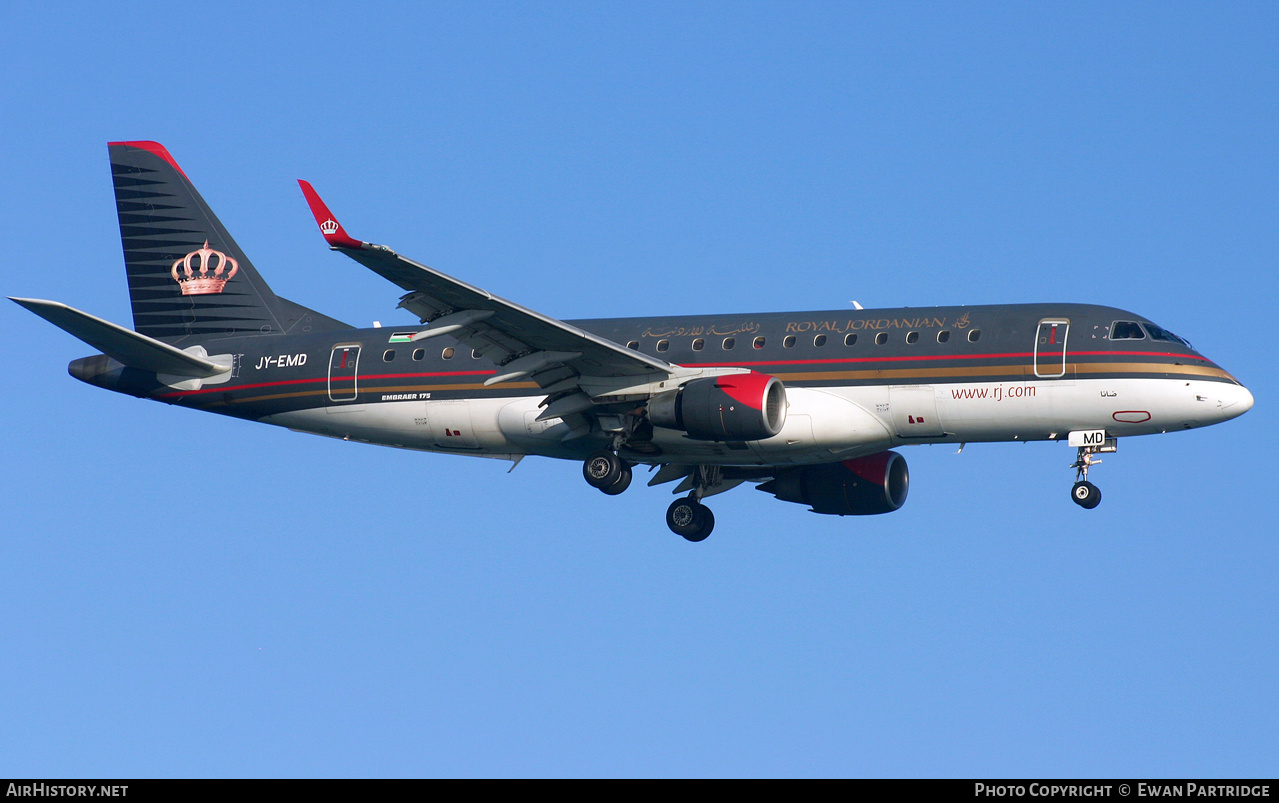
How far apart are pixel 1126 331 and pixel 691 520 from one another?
45.3ft

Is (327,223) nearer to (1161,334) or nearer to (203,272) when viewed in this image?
(203,272)

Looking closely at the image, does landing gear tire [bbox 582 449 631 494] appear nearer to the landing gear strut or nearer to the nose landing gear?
the landing gear strut

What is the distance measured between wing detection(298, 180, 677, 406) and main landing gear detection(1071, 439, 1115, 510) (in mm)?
10407

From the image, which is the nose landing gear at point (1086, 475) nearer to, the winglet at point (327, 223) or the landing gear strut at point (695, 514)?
the landing gear strut at point (695, 514)

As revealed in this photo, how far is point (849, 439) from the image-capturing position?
38844 mm

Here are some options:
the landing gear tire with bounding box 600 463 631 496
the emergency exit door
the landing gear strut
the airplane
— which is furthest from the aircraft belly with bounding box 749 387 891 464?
the landing gear strut

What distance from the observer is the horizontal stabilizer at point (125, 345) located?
3972 centimetres

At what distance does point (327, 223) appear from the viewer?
108ft

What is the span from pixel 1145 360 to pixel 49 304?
1053 inches

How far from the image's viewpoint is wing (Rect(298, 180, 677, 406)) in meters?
33.4
